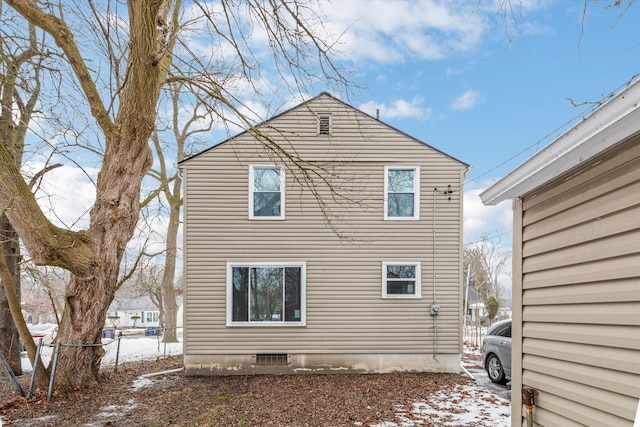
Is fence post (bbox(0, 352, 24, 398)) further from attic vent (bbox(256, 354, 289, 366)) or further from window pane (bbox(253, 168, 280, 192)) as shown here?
window pane (bbox(253, 168, 280, 192))

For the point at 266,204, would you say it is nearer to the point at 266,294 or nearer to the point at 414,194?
the point at 266,294

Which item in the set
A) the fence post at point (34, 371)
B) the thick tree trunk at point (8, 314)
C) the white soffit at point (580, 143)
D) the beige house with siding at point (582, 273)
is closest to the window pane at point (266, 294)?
the fence post at point (34, 371)

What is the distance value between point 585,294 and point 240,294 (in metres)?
7.02

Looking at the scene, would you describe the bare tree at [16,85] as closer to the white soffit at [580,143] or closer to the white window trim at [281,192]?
the white window trim at [281,192]

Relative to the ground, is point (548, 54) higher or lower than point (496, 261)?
higher

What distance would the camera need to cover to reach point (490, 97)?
10953 millimetres

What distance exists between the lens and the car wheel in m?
7.68

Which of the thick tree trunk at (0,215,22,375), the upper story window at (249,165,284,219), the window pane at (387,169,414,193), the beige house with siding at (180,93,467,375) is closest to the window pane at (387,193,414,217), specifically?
the beige house with siding at (180,93,467,375)

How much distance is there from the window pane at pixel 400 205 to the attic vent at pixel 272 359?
12.9ft

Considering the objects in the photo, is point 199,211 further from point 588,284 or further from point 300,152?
point 588,284

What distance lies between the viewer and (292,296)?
827cm

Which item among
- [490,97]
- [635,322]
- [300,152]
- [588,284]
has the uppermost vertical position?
[490,97]

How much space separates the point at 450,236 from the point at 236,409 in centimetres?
557

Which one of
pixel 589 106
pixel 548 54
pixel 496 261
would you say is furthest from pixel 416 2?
pixel 496 261
